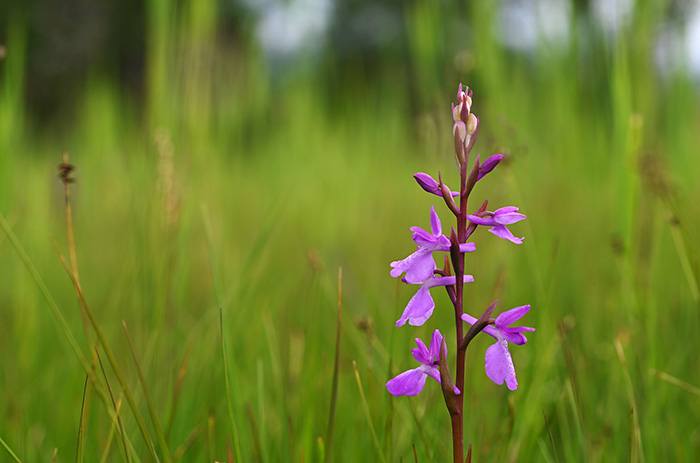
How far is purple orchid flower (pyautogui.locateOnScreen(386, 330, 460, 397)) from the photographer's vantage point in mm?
527

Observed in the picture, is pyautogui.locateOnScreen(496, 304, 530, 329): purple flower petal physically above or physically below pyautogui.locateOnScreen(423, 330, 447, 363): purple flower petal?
above

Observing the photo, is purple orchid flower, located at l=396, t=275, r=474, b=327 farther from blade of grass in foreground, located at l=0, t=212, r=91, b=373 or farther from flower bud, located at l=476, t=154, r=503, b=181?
blade of grass in foreground, located at l=0, t=212, r=91, b=373

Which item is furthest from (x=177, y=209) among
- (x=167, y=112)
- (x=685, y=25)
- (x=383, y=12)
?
(x=383, y=12)

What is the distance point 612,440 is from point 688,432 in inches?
5.2

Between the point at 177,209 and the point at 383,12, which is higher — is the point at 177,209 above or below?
below

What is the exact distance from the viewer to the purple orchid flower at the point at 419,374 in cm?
53

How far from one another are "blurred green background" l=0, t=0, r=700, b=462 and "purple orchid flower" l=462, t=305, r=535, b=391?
20 centimetres

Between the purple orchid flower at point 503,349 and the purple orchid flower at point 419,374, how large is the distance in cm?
4

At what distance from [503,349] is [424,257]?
11cm

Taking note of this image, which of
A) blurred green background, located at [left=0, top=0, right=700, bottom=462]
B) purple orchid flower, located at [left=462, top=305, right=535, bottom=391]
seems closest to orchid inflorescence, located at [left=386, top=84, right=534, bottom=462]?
purple orchid flower, located at [left=462, top=305, right=535, bottom=391]

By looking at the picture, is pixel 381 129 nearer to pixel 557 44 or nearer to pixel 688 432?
pixel 557 44

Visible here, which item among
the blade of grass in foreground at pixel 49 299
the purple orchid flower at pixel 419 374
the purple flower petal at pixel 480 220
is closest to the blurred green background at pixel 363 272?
the blade of grass in foreground at pixel 49 299

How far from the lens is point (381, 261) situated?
8.32 ft

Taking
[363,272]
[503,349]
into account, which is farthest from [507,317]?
[363,272]
